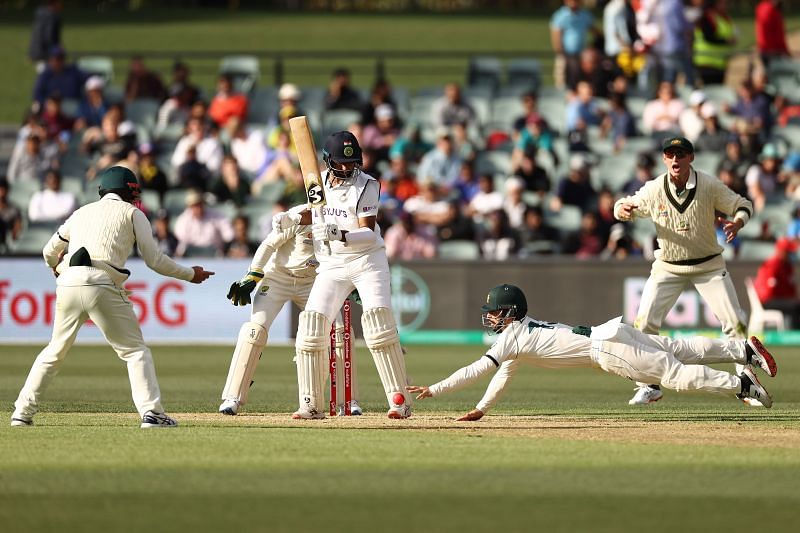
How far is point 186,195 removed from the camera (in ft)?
70.9

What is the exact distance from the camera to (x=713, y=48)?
968 inches

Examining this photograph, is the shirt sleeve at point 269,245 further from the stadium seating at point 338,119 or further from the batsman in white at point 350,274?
the stadium seating at point 338,119

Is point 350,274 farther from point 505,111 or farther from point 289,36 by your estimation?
point 289,36

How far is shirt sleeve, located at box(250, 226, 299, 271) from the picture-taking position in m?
11.0

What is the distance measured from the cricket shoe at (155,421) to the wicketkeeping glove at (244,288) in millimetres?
1241

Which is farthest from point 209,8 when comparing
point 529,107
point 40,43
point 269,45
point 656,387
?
point 656,387

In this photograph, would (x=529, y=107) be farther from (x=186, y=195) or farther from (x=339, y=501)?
(x=339, y=501)

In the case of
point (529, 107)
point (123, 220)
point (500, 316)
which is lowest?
point (500, 316)

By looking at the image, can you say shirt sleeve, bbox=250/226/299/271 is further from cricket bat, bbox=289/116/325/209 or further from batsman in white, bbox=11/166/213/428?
batsman in white, bbox=11/166/213/428

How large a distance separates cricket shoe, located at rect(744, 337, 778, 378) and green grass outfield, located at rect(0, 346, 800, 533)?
394 millimetres

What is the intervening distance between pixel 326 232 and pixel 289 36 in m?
31.6

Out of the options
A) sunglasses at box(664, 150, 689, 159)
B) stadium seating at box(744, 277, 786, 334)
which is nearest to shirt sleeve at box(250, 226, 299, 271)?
sunglasses at box(664, 150, 689, 159)

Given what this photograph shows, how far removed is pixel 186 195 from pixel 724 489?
15102 millimetres

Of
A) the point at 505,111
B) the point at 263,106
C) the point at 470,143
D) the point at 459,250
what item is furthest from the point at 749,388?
the point at 263,106
